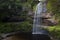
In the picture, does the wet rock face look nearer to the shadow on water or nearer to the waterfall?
the waterfall

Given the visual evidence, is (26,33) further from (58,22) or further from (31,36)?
(58,22)

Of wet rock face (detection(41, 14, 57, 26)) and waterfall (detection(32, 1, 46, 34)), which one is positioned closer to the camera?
wet rock face (detection(41, 14, 57, 26))

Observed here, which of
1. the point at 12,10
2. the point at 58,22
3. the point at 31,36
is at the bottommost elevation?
the point at 31,36

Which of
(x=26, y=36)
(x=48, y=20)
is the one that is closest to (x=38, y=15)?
(x=48, y=20)

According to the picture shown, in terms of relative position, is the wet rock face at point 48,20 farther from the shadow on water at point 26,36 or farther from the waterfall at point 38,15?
the shadow on water at point 26,36

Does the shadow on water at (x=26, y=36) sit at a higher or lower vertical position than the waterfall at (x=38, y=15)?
lower

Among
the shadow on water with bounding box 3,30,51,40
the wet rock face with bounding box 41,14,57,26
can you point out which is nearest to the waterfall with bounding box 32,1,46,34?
the wet rock face with bounding box 41,14,57,26

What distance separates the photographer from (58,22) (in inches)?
239

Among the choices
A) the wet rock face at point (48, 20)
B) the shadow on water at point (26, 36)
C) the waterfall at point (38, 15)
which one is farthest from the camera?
the waterfall at point (38, 15)

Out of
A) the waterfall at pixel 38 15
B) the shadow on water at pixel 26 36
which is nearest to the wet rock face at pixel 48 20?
the waterfall at pixel 38 15

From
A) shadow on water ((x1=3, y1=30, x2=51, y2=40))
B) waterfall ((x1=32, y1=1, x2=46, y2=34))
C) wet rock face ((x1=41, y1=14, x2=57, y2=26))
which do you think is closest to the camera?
shadow on water ((x1=3, y1=30, x2=51, y2=40))

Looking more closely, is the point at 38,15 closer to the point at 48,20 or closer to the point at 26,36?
the point at 48,20

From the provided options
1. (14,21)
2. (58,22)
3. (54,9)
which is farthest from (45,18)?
(54,9)

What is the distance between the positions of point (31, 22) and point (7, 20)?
37.2 inches
